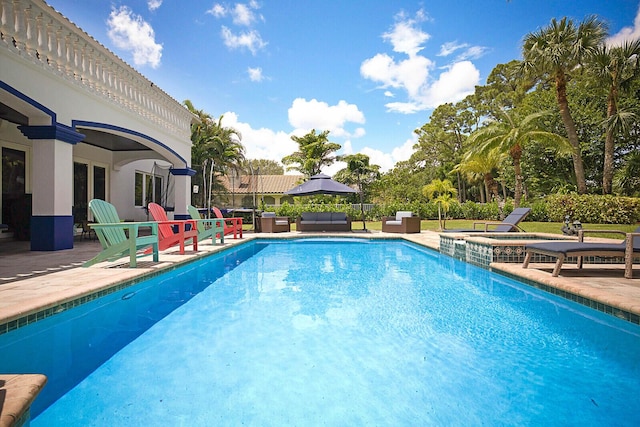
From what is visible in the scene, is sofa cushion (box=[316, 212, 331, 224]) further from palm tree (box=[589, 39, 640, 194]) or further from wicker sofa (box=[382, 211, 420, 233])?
palm tree (box=[589, 39, 640, 194])

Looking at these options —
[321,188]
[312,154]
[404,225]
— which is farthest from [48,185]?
[312,154]

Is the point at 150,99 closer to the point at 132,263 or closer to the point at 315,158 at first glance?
the point at 132,263

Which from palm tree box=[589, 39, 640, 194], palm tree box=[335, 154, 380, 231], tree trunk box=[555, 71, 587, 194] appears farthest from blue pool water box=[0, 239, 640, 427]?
palm tree box=[335, 154, 380, 231]

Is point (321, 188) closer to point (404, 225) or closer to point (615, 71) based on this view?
point (404, 225)

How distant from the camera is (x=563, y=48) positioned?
16312mm

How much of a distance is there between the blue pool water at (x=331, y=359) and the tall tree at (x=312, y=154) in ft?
78.1

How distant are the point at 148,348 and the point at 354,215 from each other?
1895cm

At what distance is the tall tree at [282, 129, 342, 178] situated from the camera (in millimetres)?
28344

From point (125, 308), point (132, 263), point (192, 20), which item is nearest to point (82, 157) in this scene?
point (192, 20)

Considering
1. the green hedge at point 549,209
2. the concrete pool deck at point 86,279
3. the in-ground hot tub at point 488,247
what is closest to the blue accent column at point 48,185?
the concrete pool deck at point 86,279

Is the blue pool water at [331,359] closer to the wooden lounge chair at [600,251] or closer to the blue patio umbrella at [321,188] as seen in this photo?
the wooden lounge chair at [600,251]

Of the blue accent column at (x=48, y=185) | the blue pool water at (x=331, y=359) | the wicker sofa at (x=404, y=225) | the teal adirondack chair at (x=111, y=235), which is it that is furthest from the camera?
the wicker sofa at (x=404, y=225)

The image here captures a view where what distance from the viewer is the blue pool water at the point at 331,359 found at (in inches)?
82.9

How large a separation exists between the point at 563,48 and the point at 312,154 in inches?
688
